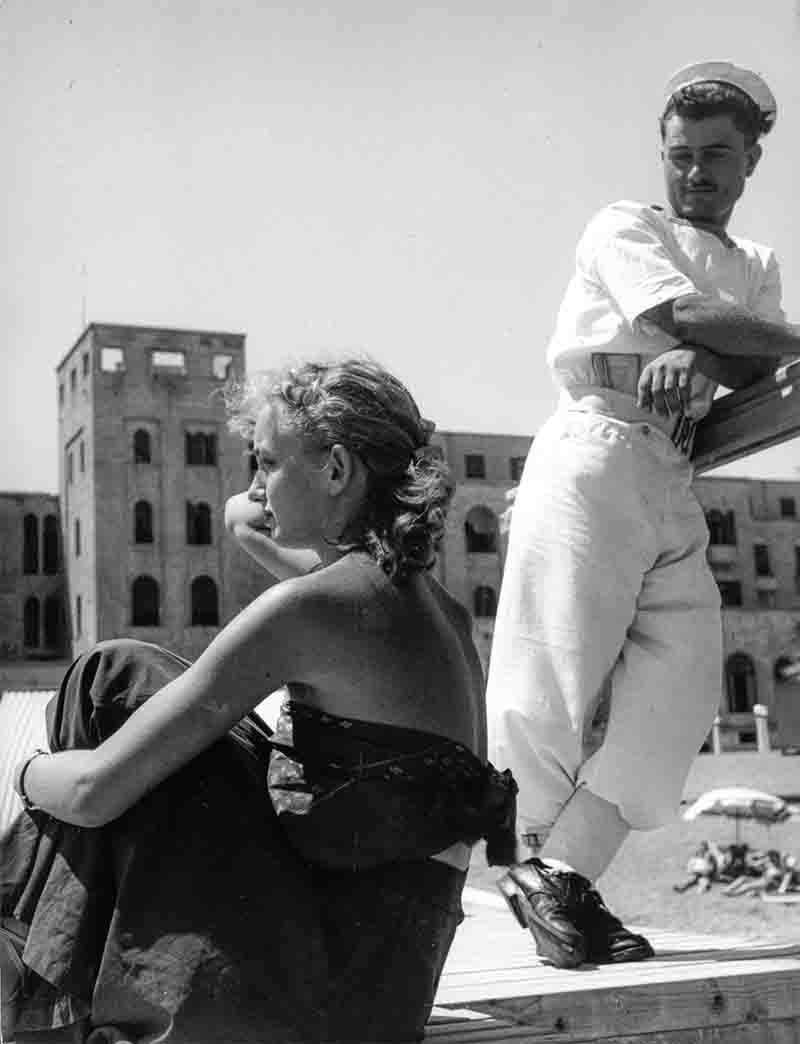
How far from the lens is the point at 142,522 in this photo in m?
42.2

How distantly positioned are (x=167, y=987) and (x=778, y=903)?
11.4 meters

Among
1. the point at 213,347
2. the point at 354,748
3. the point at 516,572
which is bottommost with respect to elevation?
the point at 354,748

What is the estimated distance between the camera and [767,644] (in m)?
46.8

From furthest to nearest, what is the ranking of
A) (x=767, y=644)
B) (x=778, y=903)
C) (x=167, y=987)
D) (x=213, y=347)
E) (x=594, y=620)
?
(x=767, y=644)
(x=213, y=347)
(x=778, y=903)
(x=594, y=620)
(x=167, y=987)

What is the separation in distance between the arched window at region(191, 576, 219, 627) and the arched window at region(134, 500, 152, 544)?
183cm

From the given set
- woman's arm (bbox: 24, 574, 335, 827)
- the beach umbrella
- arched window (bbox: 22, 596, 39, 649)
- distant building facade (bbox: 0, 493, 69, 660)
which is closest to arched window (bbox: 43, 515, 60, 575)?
distant building facade (bbox: 0, 493, 69, 660)

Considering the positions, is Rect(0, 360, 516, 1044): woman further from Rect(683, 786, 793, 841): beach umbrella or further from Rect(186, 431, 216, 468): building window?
Rect(186, 431, 216, 468): building window

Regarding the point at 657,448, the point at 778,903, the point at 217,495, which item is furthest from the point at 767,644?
the point at 657,448

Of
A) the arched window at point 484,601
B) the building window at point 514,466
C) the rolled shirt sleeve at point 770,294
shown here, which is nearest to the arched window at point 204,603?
the arched window at point 484,601

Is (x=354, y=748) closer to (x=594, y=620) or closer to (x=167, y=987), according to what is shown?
(x=167, y=987)

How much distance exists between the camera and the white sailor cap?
9.61 feet

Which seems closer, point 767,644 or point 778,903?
point 778,903

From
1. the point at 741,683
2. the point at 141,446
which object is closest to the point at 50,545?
the point at 141,446

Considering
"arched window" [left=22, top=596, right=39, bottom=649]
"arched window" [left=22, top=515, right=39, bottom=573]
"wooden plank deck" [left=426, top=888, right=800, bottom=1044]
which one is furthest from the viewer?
"arched window" [left=22, top=515, right=39, bottom=573]
